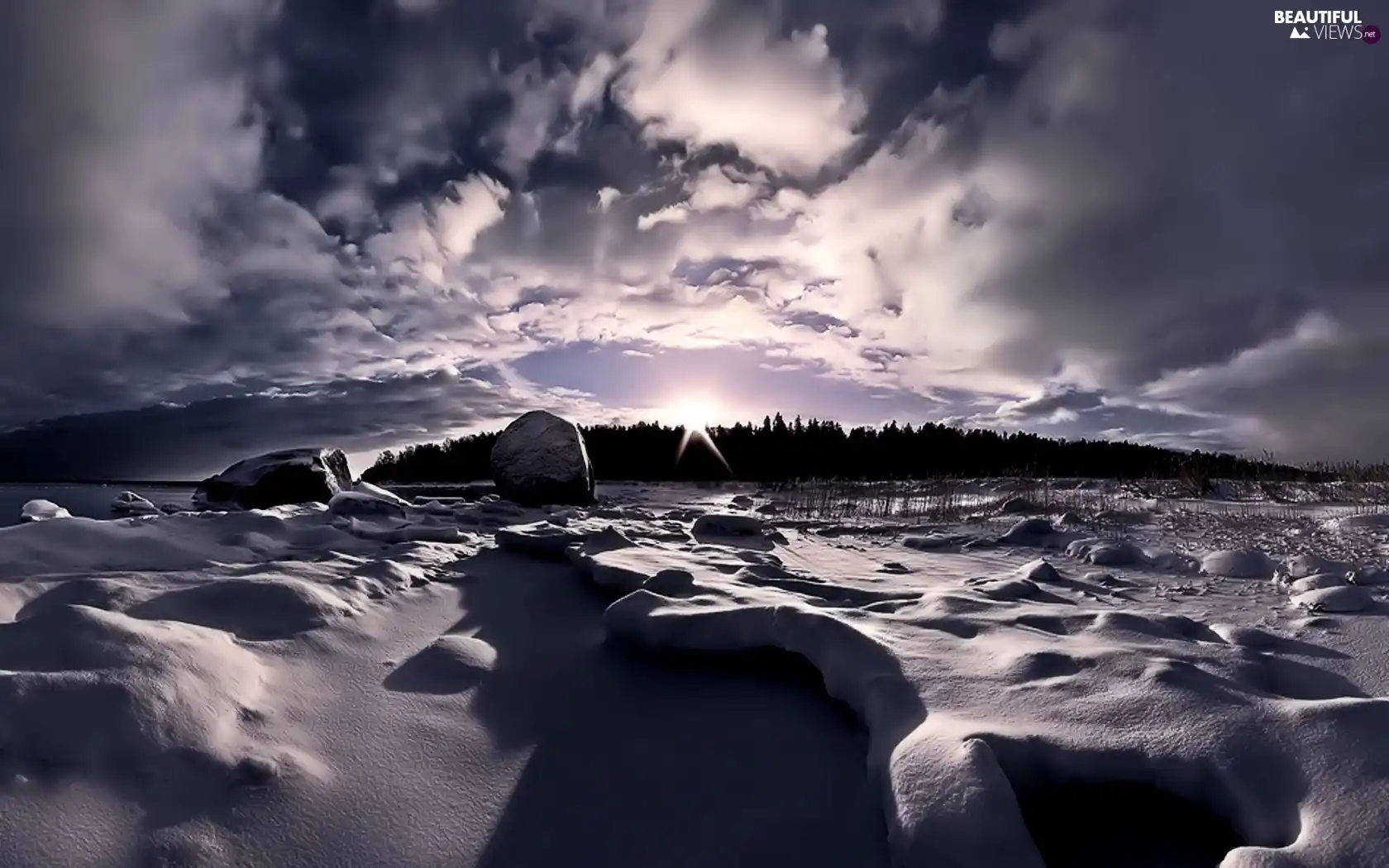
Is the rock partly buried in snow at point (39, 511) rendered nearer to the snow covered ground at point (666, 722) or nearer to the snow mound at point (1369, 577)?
the snow covered ground at point (666, 722)

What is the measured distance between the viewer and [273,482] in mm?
9500

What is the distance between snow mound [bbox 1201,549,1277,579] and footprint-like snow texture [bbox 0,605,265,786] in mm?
5421

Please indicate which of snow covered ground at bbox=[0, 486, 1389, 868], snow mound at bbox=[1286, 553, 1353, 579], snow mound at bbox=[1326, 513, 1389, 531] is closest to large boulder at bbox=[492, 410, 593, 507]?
snow covered ground at bbox=[0, 486, 1389, 868]

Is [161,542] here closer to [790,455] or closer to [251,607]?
[251,607]

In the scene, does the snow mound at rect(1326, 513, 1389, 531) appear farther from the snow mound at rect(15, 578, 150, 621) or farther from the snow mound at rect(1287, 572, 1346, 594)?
the snow mound at rect(15, 578, 150, 621)

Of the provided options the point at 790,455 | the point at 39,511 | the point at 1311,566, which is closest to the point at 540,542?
the point at 39,511

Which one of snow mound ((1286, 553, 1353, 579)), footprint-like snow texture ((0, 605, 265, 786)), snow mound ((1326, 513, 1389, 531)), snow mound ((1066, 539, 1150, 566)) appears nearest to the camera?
footprint-like snow texture ((0, 605, 265, 786))

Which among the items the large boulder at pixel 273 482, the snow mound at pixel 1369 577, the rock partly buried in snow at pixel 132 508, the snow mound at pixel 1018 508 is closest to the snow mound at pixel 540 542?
the snow mound at pixel 1369 577

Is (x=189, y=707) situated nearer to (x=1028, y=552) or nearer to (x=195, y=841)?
(x=195, y=841)

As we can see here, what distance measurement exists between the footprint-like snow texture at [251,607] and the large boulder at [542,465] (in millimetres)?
8269

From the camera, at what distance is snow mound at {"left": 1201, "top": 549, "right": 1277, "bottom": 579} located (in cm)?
414

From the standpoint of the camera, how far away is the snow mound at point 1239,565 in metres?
4.14

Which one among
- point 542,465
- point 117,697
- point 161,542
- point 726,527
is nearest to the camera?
point 117,697

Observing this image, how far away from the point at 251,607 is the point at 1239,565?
5.76 m
